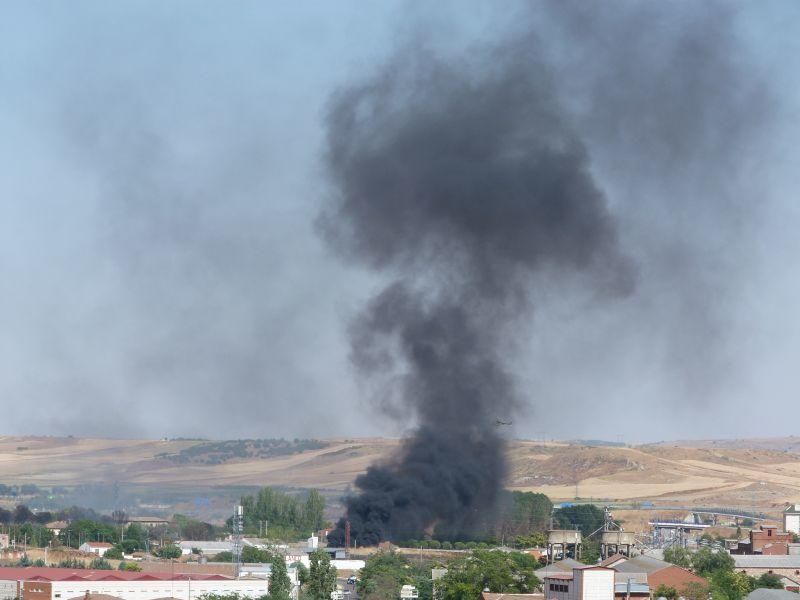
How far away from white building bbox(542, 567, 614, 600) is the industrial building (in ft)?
46.4

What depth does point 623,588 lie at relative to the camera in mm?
58906

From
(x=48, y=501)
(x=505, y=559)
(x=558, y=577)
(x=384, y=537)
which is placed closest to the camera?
(x=558, y=577)

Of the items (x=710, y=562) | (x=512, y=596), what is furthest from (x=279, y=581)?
(x=710, y=562)

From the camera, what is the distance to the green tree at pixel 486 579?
6253 cm

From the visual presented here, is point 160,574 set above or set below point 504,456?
below

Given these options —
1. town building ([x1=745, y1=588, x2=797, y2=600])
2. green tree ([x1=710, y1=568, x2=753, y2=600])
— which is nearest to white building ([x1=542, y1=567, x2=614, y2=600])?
town building ([x1=745, y1=588, x2=797, y2=600])

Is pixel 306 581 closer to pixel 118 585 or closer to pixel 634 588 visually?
pixel 118 585

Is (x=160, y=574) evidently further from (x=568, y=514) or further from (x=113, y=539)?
(x=568, y=514)

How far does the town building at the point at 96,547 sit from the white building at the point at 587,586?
44.4 meters

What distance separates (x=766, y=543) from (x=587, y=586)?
39.3 m

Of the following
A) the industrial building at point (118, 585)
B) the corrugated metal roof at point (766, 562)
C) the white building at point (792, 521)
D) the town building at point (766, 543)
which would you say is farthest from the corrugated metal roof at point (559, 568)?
the white building at point (792, 521)

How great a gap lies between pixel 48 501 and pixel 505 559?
4452 inches

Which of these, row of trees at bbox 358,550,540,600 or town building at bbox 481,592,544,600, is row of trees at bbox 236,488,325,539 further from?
town building at bbox 481,592,544,600

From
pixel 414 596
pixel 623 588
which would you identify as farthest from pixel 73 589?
pixel 623 588
